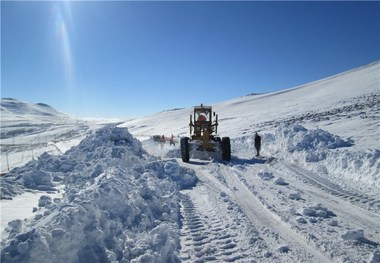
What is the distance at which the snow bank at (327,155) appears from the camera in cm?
961

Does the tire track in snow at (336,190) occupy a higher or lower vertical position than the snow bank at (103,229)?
lower

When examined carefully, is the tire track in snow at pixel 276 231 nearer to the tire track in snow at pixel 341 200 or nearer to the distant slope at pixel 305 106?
the tire track in snow at pixel 341 200

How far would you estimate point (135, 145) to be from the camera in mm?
17922

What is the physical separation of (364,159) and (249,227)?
252 inches

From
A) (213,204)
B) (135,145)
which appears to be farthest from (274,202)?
(135,145)

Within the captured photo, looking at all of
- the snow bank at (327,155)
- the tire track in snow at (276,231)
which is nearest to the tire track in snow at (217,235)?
the tire track in snow at (276,231)

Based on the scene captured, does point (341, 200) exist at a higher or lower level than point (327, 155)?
lower

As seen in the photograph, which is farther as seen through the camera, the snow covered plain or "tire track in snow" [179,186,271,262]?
"tire track in snow" [179,186,271,262]

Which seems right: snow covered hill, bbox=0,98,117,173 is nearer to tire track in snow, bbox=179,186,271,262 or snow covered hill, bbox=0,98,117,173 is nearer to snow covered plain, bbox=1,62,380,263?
snow covered plain, bbox=1,62,380,263

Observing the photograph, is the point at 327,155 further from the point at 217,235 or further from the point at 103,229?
the point at 103,229

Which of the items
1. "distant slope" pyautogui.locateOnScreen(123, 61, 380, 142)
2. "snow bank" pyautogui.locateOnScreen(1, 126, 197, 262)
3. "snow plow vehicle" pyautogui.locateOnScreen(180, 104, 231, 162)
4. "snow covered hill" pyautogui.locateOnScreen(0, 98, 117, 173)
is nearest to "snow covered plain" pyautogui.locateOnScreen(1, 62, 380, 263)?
Answer: "snow bank" pyautogui.locateOnScreen(1, 126, 197, 262)

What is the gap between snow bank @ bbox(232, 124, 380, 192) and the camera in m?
9.61

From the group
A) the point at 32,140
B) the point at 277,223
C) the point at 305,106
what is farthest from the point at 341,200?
the point at 32,140

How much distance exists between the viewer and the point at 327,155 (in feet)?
42.0
